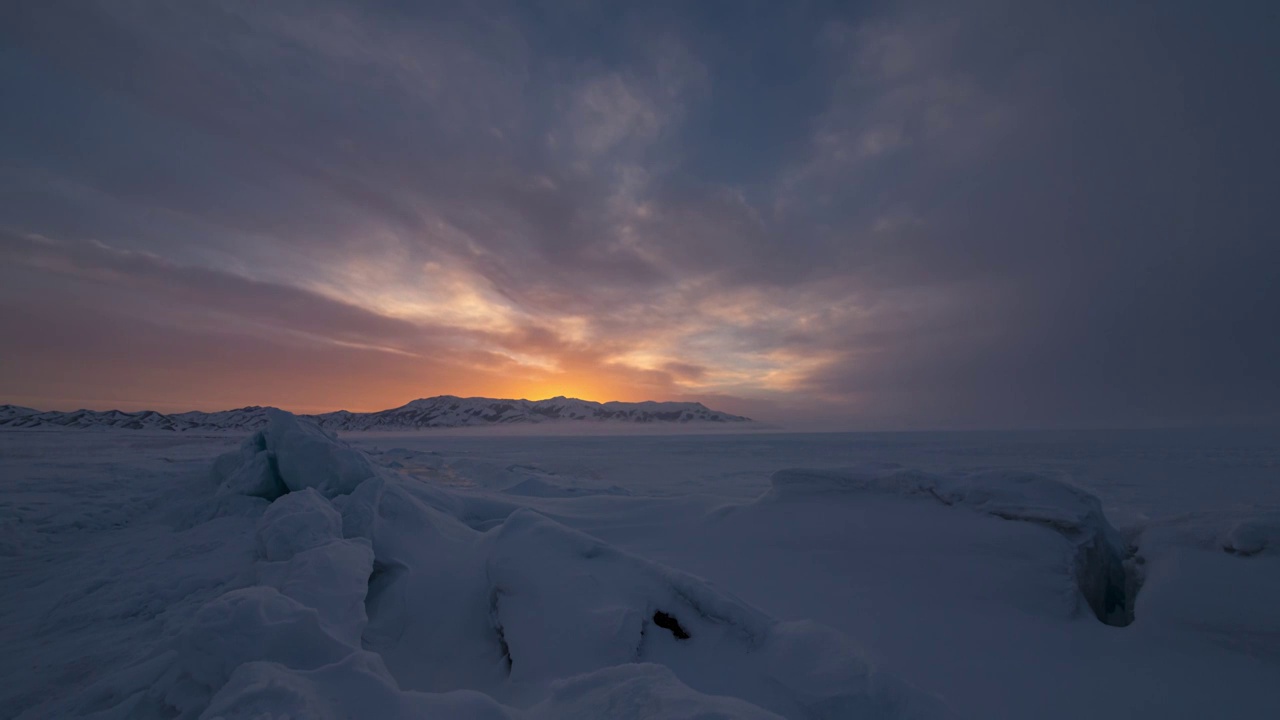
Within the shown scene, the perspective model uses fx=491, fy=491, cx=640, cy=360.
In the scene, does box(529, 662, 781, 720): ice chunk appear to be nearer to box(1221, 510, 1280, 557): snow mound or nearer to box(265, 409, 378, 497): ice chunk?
box(1221, 510, 1280, 557): snow mound

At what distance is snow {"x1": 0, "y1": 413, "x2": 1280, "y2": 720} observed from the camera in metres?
2.64

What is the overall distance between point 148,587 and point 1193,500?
17043 millimetres

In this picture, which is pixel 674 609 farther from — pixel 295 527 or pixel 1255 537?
pixel 1255 537

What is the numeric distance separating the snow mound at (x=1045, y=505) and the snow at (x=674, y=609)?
29 millimetres

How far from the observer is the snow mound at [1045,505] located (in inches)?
193

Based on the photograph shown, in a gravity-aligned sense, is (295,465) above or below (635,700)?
above

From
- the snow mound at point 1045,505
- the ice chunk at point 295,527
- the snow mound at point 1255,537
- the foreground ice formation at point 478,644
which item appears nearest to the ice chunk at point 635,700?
the foreground ice formation at point 478,644

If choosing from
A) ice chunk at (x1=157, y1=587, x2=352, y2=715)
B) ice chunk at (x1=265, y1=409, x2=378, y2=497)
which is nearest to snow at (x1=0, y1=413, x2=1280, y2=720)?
ice chunk at (x1=157, y1=587, x2=352, y2=715)

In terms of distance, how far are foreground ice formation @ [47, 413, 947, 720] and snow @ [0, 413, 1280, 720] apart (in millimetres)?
17

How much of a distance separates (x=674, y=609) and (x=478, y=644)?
63.2 inches

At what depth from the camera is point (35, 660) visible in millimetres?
3402

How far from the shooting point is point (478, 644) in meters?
3.90

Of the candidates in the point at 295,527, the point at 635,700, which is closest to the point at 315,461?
the point at 295,527

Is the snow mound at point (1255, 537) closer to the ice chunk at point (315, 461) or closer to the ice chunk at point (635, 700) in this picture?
the ice chunk at point (635, 700)
